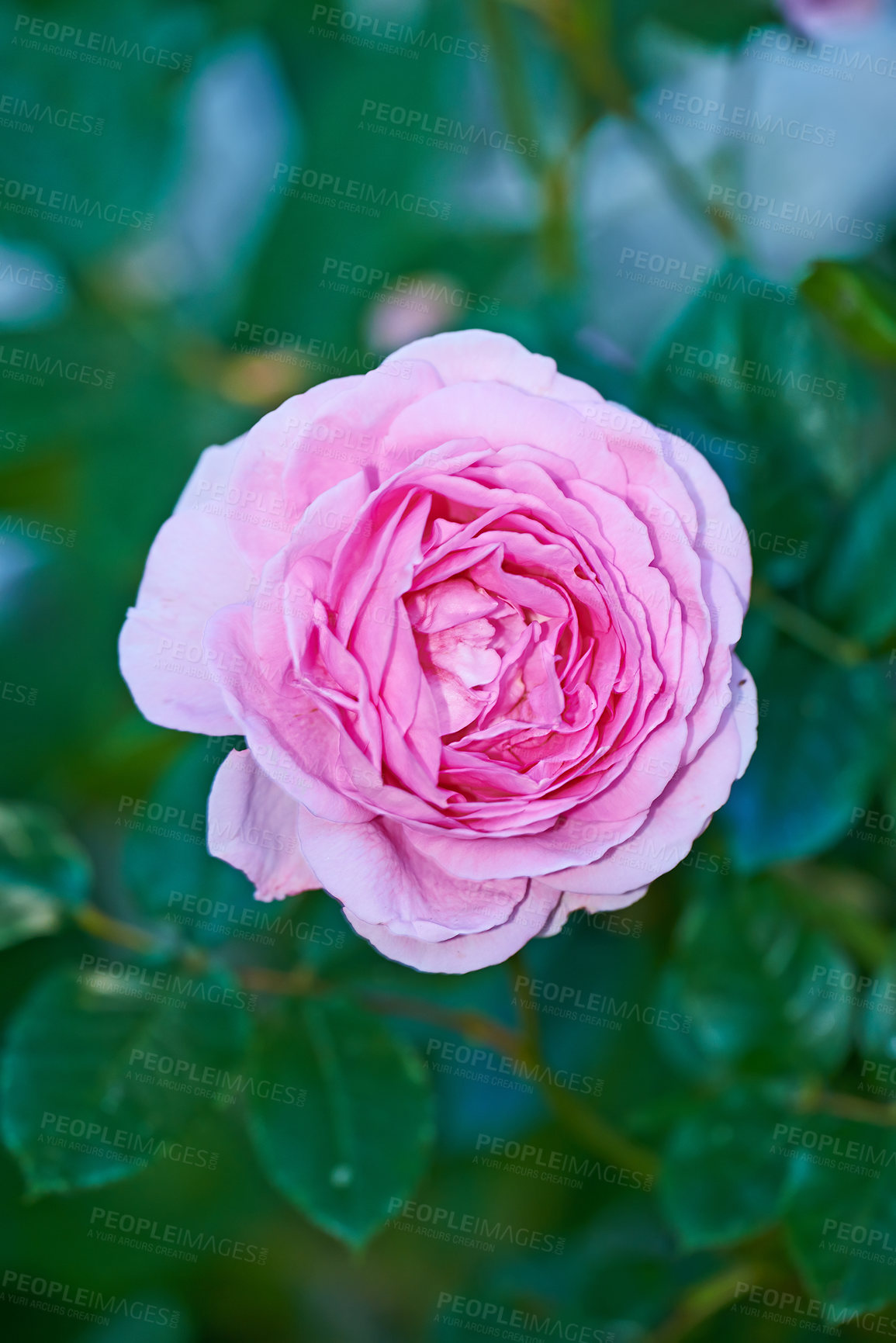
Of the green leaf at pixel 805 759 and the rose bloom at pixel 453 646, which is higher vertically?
the rose bloom at pixel 453 646

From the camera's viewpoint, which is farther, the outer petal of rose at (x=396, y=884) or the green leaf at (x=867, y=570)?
the green leaf at (x=867, y=570)

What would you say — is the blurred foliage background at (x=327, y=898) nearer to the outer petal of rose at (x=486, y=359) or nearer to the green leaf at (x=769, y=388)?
the green leaf at (x=769, y=388)

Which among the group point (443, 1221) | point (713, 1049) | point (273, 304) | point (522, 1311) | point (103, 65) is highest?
point (103, 65)

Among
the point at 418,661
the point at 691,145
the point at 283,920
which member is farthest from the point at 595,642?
the point at 691,145

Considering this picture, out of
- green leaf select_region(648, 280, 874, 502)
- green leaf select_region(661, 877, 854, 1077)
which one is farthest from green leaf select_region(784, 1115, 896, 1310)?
green leaf select_region(648, 280, 874, 502)

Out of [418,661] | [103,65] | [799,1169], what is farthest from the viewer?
[103,65]

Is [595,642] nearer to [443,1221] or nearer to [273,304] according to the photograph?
[273,304]

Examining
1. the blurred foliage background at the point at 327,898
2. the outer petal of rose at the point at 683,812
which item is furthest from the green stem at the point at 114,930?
the outer petal of rose at the point at 683,812

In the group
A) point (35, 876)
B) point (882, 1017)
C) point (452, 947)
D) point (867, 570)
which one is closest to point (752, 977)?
point (882, 1017)
